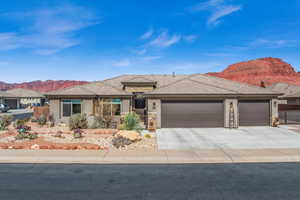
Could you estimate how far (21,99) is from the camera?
47.6 m

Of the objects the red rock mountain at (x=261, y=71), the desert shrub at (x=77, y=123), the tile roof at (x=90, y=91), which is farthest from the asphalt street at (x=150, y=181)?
the red rock mountain at (x=261, y=71)

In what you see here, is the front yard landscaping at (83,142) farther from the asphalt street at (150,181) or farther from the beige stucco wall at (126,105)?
the beige stucco wall at (126,105)

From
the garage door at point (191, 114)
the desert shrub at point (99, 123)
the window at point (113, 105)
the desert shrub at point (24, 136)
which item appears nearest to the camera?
the desert shrub at point (24, 136)

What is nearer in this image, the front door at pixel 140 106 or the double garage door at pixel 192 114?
the double garage door at pixel 192 114

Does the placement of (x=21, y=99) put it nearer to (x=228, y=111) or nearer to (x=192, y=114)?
(x=192, y=114)

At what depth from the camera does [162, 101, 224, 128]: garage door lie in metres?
16.7

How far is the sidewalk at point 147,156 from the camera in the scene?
8.03 metres

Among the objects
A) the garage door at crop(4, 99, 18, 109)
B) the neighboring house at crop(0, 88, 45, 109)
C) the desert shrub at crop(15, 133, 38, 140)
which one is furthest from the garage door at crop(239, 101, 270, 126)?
the garage door at crop(4, 99, 18, 109)

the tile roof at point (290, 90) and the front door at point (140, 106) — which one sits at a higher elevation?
the tile roof at point (290, 90)

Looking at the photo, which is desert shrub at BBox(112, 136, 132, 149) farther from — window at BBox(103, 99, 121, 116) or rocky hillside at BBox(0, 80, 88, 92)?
rocky hillside at BBox(0, 80, 88, 92)

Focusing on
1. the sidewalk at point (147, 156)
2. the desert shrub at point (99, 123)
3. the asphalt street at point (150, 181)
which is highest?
the desert shrub at point (99, 123)

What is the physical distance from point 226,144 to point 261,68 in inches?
4766

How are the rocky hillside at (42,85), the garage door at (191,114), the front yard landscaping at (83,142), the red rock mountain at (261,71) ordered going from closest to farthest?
the front yard landscaping at (83,142) → the garage door at (191,114) → the red rock mountain at (261,71) → the rocky hillside at (42,85)

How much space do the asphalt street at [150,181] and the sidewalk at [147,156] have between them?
21.0 inches
